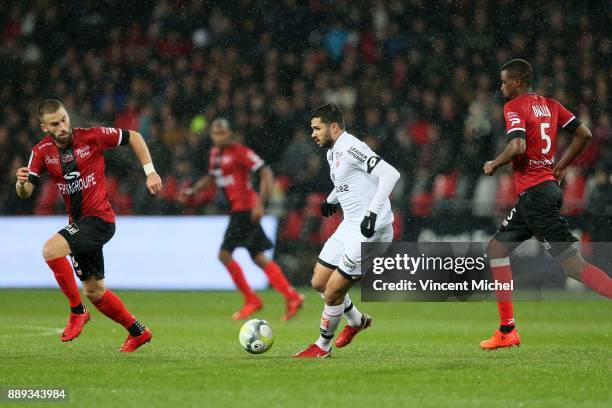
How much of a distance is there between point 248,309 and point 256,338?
406 cm

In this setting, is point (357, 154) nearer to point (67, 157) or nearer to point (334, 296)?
point (334, 296)

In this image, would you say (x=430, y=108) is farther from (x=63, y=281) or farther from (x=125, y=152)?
(x=63, y=281)

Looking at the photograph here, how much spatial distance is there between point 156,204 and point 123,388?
355 inches

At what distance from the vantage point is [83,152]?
7.85m

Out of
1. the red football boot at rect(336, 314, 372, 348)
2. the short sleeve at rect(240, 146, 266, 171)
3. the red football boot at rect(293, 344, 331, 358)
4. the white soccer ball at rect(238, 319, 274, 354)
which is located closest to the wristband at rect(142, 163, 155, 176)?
the white soccer ball at rect(238, 319, 274, 354)

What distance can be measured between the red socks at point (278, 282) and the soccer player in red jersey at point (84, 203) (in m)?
3.53

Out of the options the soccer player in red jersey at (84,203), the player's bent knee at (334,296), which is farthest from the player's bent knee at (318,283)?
the soccer player in red jersey at (84,203)

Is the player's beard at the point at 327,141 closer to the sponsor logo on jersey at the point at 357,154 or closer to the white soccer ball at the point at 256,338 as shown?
the sponsor logo on jersey at the point at 357,154

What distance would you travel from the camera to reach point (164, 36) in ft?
61.1

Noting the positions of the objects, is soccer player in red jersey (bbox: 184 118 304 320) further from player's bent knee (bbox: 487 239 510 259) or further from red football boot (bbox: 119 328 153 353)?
player's bent knee (bbox: 487 239 510 259)

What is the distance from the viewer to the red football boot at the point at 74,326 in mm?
7699

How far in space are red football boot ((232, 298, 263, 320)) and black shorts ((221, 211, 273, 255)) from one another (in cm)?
52

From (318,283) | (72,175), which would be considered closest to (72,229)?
(72,175)

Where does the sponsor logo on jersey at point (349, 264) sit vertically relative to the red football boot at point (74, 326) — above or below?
above
